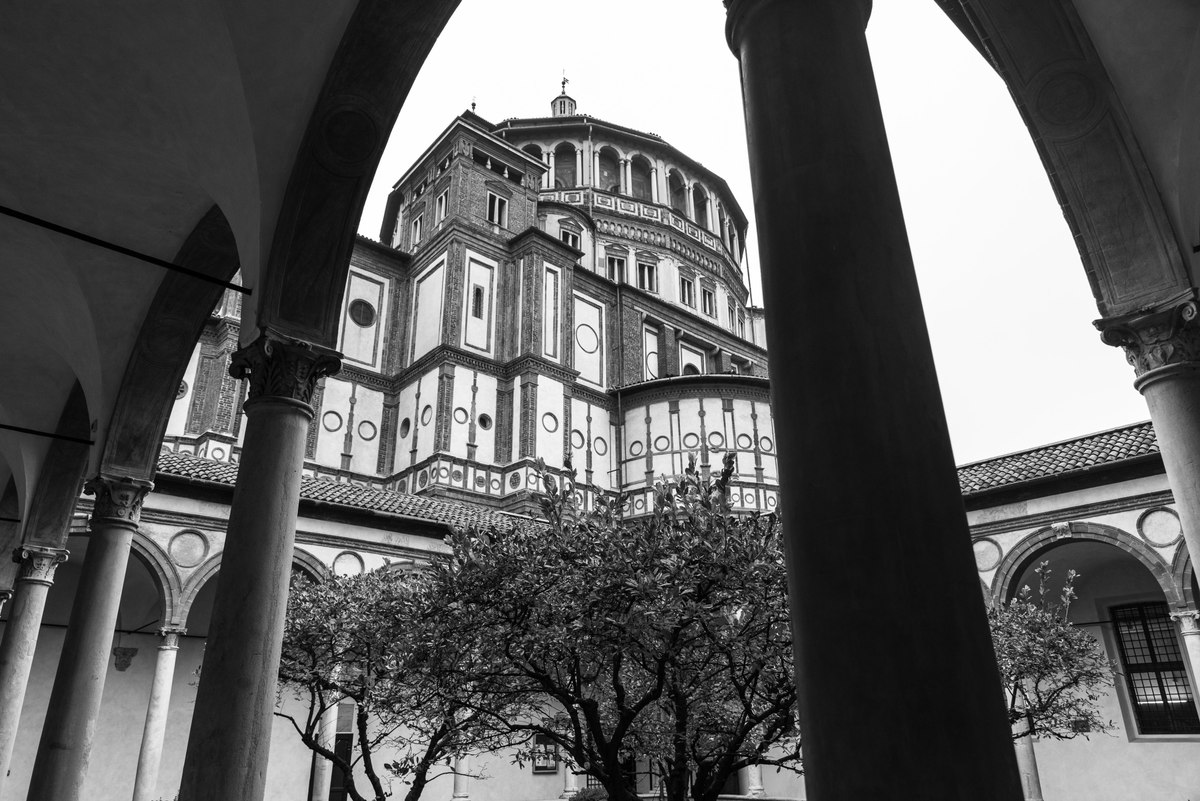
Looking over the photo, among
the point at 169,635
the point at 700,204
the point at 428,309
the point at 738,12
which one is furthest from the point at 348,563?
the point at 700,204

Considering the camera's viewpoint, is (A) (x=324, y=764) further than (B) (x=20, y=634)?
Yes

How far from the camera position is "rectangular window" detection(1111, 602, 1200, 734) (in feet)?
54.1

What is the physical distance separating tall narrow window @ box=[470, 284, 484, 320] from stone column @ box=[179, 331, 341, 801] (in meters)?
22.5

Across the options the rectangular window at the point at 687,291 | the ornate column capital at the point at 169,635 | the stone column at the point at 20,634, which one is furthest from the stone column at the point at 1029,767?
the rectangular window at the point at 687,291

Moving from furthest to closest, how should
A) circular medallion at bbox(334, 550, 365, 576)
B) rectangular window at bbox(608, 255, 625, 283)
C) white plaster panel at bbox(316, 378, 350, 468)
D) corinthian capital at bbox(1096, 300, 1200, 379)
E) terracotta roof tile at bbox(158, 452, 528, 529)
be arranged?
rectangular window at bbox(608, 255, 625, 283) → white plaster panel at bbox(316, 378, 350, 468) → circular medallion at bbox(334, 550, 365, 576) → terracotta roof tile at bbox(158, 452, 528, 529) → corinthian capital at bbox(1096, 300, 1200, 379)

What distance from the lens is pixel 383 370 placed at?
28.7 metres

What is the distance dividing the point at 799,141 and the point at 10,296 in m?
10.4

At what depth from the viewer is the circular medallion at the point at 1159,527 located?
1502 cm

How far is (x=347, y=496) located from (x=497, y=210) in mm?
16560

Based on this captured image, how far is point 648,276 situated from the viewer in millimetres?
40125

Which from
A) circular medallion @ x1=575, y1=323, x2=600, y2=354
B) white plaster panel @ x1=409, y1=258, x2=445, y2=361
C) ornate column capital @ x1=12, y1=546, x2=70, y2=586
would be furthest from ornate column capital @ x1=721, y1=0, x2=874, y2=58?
circular medallion @ x1=575, y1=323, x2=600, y2=354

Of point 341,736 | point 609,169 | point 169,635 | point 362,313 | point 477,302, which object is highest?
point 609,169

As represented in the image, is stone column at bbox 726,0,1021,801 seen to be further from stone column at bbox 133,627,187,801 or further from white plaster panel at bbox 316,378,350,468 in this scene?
white plaster panel at bbox 316,378,350,468

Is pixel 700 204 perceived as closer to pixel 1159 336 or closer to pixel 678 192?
pixel 678 192
